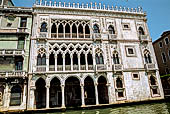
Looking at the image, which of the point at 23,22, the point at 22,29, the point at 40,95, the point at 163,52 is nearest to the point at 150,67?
the point at 163,52

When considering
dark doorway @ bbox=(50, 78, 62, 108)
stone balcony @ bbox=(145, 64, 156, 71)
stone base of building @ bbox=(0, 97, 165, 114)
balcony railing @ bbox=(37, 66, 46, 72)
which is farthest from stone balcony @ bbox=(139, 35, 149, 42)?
balcony railing @ bbox=(37, 66, 46, 72)

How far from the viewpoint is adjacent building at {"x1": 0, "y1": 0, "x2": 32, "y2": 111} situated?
47.4ft

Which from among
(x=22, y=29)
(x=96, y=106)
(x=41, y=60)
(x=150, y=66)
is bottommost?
(x=96, y=106)

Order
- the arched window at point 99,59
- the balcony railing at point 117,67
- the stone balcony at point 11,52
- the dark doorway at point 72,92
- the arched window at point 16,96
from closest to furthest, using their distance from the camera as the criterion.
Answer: the arched window at point 16,96 → the stone balcony at point 11,52 → the balcony railing at point 117,67 → the dark doorway at point 72,92 → the arched window at point 99,59

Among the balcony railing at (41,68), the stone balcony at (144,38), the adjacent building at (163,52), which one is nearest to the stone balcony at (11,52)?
the balcony railing at (41,68)

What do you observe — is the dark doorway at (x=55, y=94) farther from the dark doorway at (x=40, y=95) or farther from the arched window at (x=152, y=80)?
the arched window at (x=152, y=80)

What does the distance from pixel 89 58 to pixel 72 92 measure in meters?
5.65

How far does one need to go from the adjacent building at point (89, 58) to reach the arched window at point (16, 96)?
4.70 feet

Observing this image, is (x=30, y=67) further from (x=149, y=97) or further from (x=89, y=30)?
(x=149, y=97)

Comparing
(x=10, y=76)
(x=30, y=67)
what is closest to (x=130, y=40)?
(x=30, y=67)

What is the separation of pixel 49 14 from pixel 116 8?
433 inches

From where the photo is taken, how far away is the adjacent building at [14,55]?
1446 cm

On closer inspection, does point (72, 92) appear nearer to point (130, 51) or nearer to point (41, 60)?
point (41, 60)

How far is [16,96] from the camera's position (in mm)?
14680
